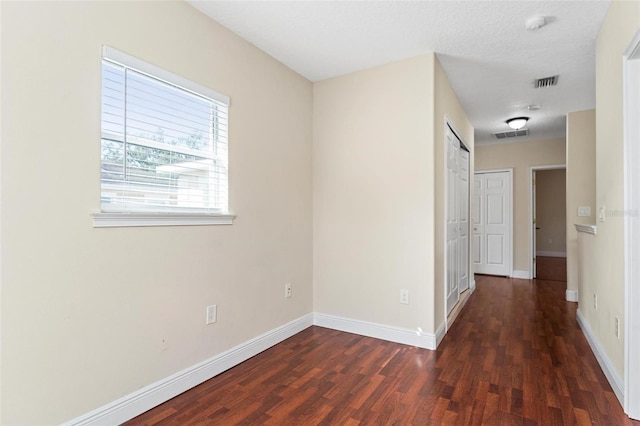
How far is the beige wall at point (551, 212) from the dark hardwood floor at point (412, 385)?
682 centimetres

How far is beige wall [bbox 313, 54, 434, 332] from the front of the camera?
297 centimetres

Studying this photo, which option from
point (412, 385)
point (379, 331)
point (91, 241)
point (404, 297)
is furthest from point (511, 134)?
point (91, 241)

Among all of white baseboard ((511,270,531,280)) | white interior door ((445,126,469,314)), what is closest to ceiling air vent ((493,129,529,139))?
white interior door ((445,126,469,314))

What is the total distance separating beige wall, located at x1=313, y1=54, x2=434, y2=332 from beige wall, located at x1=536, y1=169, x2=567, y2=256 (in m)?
7.95

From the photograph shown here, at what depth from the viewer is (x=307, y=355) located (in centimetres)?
277

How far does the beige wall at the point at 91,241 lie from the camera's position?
58.9 inches

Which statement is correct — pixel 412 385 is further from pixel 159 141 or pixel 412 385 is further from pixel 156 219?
pixel 159 141

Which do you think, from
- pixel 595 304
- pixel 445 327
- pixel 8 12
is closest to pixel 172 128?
pixel 8 12

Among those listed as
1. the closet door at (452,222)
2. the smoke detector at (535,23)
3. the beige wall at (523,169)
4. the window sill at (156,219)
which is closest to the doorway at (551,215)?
the beige wall at (523,169)

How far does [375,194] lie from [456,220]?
51.0 inches

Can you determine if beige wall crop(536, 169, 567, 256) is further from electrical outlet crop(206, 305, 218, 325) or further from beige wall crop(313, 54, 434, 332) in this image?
electrical outlet crop(206, 305, 218, 325)

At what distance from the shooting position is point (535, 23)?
2414 millimetres

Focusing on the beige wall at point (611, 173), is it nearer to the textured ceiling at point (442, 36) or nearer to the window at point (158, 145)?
the textured ceiling at point (442, 36)

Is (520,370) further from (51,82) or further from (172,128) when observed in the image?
(51,82)
